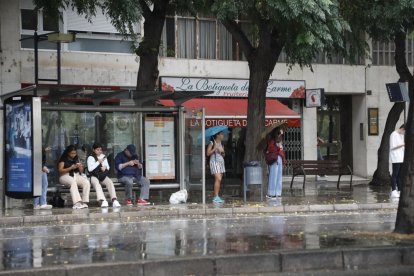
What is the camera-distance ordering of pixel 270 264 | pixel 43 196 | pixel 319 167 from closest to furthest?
pixel 270 264 → pixel 43 196 → pixel 319 167

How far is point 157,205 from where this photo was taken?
56.7 ft

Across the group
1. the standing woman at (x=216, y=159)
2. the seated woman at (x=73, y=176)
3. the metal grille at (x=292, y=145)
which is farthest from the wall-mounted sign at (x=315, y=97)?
the seated woman at (x=73, y=176)

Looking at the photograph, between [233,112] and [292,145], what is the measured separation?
12.2ft

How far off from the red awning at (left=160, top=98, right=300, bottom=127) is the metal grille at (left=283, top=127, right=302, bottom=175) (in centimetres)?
116

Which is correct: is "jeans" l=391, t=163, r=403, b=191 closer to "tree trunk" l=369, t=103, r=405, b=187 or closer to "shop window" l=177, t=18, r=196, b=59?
"tree trunk" l=369, t=103, r=405, b=187

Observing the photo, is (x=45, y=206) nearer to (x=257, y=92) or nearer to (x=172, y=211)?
(x=172, y=211)

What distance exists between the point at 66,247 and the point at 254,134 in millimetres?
9469

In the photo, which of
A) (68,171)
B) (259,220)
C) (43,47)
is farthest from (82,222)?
(43,47)

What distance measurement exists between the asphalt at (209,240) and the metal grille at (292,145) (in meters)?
9.89

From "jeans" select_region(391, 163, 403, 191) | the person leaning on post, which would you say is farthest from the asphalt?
"jeans" select_region(391, 163, 403, 191)

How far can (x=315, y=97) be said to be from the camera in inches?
1077

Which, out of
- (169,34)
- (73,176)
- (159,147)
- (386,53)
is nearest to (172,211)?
(73,176)

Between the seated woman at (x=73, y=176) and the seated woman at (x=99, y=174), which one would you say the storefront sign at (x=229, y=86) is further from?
the seated woman at (x=73, y=176)

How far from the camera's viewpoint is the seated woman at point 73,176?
16.6 m
